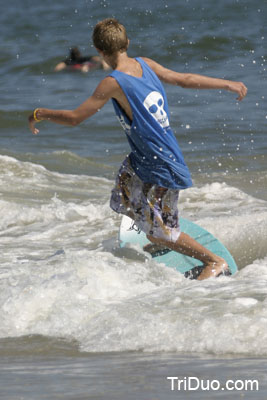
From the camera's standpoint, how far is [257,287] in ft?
15.2

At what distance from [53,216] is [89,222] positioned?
0.43m

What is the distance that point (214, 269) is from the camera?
5195 millimetres

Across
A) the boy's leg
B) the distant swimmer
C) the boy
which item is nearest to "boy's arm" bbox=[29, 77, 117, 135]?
the boy

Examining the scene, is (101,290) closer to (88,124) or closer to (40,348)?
(40,348)

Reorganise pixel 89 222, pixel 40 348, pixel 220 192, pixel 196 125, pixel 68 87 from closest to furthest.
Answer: pixel 40 348
pixel 89 222
pixel 220 192
pixel 196 125
pixel 68 87

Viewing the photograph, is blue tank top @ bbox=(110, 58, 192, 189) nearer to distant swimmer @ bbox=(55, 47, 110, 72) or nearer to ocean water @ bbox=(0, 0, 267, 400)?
ocean water @ bbox=(0, 0, 267, 400)

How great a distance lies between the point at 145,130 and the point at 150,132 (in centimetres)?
4

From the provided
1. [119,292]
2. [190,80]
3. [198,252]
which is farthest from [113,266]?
[190,80]

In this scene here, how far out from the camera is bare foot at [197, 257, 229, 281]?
16.9ft

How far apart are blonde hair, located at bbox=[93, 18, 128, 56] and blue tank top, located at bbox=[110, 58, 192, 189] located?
0.48 feet

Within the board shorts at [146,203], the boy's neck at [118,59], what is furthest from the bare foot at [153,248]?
the boy's neck at [118,59]

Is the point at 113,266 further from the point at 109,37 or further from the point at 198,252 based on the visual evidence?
the point at 109,37

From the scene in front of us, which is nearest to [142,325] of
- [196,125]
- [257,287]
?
[257,287]

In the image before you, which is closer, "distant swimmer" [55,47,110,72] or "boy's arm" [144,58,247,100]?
"boy's arm" [144,58,247,100]
